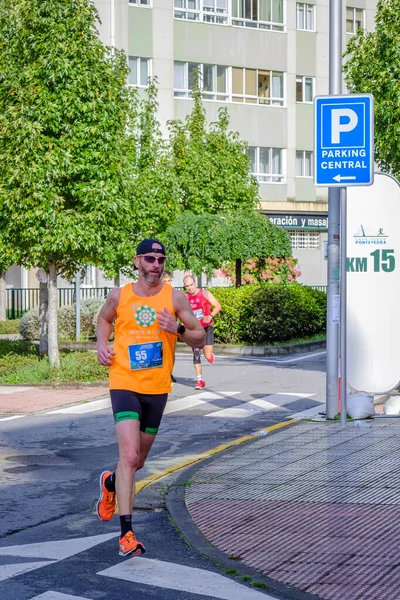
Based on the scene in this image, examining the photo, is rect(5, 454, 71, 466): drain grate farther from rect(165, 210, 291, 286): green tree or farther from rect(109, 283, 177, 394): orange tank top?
rect(165, 210, 291, 286): green tree

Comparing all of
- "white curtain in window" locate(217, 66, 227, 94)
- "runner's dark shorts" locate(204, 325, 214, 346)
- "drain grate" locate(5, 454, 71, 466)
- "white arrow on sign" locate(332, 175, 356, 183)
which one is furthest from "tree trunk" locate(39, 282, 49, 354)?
"white curtain in window" locate(217, 66, 227, 94)

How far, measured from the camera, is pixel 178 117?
155 ft

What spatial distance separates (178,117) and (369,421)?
118 ft

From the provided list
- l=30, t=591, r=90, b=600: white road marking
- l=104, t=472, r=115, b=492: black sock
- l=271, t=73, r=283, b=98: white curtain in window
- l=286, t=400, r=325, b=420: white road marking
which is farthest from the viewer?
l=271, t=73, r=283, b=98: white curtain in window

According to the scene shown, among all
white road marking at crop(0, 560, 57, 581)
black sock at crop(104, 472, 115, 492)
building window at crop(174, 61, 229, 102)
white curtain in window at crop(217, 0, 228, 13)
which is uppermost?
white curtain in window at crop(217, 0, 228, 13)

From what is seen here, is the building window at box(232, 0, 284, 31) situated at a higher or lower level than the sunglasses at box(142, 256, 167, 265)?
higher

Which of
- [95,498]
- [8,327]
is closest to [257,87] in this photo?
[8,327]

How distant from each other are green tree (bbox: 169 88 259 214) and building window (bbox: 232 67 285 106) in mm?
12347

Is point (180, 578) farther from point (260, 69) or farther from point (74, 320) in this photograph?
point (260, 69)

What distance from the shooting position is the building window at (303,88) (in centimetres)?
5153

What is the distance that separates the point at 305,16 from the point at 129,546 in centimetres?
4731

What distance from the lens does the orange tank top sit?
694 centimetres

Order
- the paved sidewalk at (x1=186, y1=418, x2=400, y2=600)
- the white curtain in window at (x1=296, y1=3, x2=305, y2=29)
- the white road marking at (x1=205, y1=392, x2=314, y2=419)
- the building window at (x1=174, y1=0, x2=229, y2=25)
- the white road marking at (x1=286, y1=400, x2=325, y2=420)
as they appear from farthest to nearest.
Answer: the white curtain in window at (x1=296, y1=3, x2=305, y2=29), the building window at (x1=174, y1=0, x2=229, y2=25), the white road marking at (x1=205, y1=392, x2=314, y2=419), the white road marking at (x1=286, y1=400, x2=325, y2=420), the paved sidewalk at (x1=186, y1=418, x2=400, y2=600)

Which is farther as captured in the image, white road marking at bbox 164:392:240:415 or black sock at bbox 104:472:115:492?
white road marking at bbox 164:392:240:415
